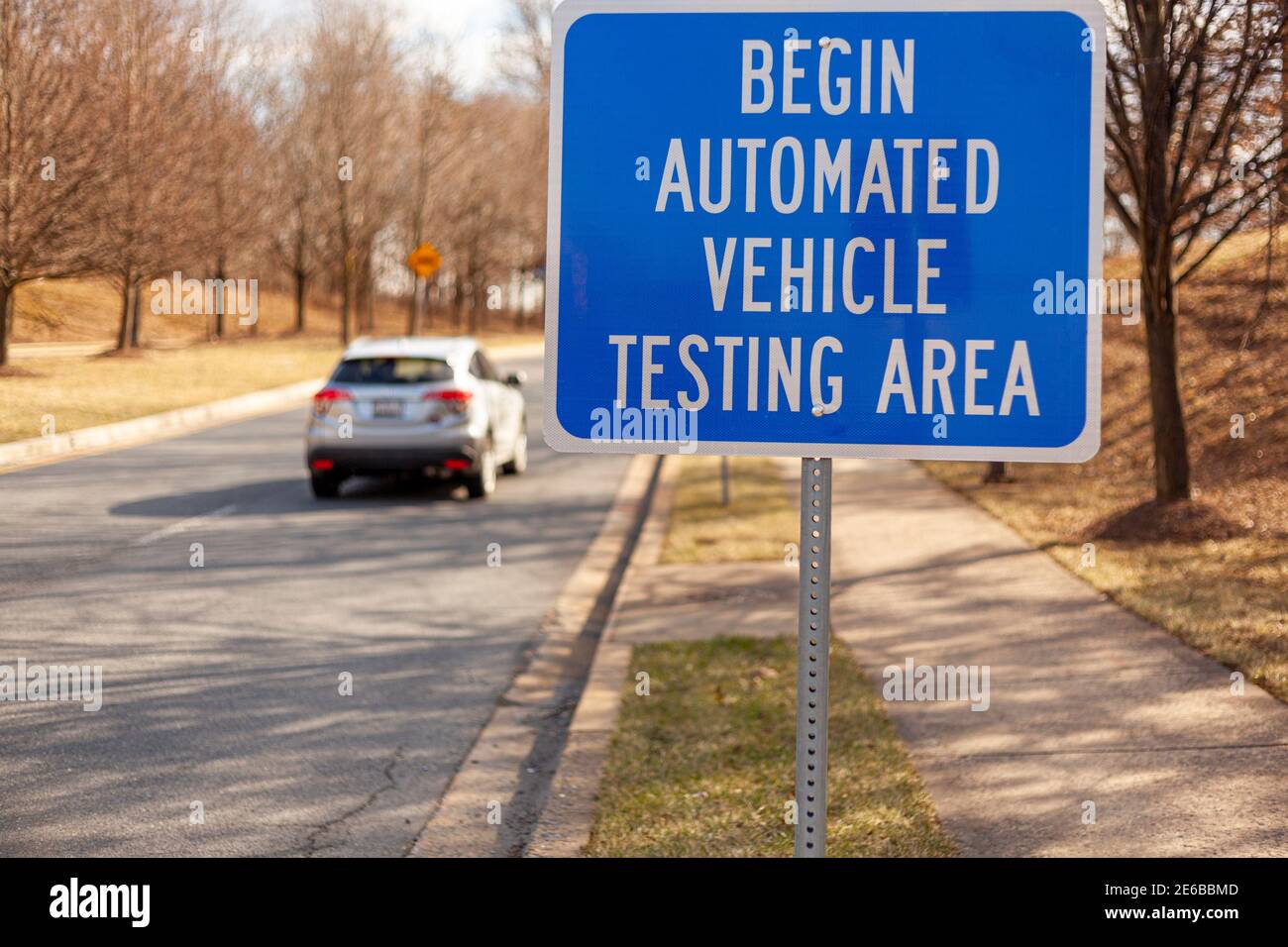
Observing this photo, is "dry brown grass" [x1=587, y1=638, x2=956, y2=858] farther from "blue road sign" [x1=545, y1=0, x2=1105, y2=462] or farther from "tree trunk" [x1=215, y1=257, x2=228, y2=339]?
"tree trunk" [x1=215, y1=257, x2=228, y2=339]

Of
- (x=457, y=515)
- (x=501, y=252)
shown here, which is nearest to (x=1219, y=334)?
(x=457, y=515)

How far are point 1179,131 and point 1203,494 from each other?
3549 millimetres

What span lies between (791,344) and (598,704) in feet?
14.0

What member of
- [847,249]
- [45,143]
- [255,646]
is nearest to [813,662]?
[847,249]

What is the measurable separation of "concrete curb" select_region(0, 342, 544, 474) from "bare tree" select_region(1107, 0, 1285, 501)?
9985mm

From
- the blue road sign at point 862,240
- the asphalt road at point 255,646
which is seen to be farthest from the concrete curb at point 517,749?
the blue road sign at point 862,240

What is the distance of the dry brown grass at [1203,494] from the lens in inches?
326

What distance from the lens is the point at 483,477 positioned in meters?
14.5

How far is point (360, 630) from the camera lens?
8555mm

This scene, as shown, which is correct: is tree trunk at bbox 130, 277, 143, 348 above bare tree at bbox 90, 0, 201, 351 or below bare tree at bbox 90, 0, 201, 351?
below

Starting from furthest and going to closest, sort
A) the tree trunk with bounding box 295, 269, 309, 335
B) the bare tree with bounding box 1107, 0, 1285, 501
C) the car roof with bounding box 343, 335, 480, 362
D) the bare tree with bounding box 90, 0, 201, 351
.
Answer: the tree trunk with bounding box 295, 269, 309, 335
the bare tree with bounding box 90, 0, 201, 351
the car roof with bounding box 343, 335, 480, 362
the bare tree with bounding box 1107, 0, 1285, 501

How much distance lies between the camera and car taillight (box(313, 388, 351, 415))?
14.2m

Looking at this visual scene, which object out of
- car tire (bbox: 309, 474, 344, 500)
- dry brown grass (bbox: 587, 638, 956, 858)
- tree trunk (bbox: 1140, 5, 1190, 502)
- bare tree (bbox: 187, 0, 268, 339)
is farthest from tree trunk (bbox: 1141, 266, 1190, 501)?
bare tree (bbox: 187, 0, 268, 339)
